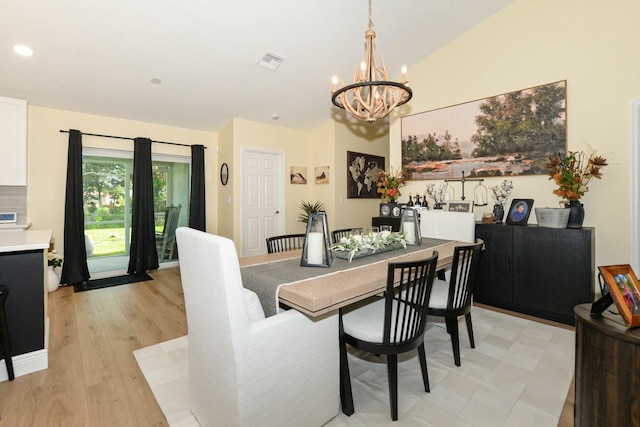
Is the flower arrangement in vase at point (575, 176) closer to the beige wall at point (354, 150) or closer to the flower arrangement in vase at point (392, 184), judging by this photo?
the flower arrangement in vase at point (392, 184)

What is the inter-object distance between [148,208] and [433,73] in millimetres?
4666

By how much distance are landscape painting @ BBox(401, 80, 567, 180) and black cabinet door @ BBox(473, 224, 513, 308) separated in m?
0.76

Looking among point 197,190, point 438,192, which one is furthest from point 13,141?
point 438,192

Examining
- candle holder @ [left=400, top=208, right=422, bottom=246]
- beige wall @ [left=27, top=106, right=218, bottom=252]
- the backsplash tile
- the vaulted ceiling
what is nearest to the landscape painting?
the vaulted ceiling

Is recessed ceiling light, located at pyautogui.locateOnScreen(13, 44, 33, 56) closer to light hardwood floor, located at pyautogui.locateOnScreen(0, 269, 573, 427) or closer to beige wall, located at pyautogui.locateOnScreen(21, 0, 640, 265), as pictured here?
beige wall, located at pyautogui.locateOnScreen(21, 0, 640, 265)

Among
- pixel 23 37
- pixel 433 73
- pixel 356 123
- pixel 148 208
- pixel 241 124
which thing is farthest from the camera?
pixel 356 123

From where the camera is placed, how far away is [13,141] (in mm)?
3412

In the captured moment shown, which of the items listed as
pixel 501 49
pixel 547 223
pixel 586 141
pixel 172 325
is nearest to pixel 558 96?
pixel 586 141

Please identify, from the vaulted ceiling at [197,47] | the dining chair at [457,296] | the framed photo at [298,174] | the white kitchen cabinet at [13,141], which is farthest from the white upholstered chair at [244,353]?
the framed photo at [298,174]

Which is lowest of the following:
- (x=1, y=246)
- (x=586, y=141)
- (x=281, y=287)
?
(x=281, y=287)

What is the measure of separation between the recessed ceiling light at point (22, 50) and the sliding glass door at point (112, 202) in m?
1.57

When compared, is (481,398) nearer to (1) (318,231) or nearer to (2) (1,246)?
(1) (318,231)

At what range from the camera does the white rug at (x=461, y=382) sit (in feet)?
5.46

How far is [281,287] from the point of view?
4.75ft
